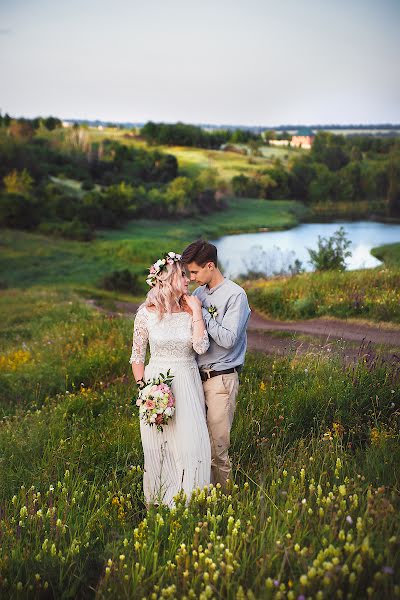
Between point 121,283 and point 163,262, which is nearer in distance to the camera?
point 163,262

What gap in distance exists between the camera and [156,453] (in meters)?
4.73

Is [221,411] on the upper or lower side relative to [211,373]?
lower

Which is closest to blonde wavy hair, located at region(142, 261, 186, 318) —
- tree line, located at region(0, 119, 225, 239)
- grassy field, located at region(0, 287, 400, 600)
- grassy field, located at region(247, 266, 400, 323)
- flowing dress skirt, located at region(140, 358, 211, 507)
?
flowing dress skirt, located at region(140, 358, 211, 507)

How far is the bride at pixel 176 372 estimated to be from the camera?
450cm

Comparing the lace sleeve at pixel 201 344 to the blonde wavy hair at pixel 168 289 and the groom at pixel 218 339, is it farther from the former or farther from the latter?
the blonde wavy hair at pixel 168 289

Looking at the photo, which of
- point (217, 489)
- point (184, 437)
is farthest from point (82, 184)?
point (217, 489)

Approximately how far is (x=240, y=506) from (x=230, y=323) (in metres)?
1.40

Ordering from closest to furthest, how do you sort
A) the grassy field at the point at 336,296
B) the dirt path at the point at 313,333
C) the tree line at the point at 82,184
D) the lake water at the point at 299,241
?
the dirt path at the point at 313,333 < the grassy field at the point at 336,296 < the lake water at the point at 299,241 < the tree line at the point at 82,184

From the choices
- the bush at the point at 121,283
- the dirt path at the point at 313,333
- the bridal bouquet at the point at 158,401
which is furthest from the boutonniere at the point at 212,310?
the bush at the point at 121,283

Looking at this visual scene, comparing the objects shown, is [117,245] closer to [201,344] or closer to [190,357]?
[190,357]

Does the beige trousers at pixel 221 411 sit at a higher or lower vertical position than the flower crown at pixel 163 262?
lower

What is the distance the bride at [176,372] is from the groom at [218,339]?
0.11m

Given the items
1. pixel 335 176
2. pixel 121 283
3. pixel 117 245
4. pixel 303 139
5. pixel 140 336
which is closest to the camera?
pixel 140 336

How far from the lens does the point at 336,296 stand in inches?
544
